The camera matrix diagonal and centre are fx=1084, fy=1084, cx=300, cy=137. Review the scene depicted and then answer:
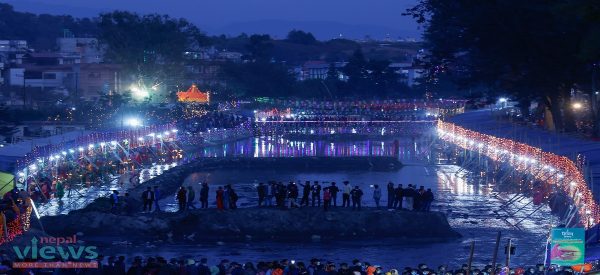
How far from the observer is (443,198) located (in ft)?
120

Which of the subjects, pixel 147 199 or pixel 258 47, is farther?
pixel 258 47

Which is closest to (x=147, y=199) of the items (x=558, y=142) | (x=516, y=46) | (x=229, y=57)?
(x=558, y=142)

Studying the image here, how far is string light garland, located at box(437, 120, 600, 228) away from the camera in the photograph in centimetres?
2380

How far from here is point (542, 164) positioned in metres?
32.2

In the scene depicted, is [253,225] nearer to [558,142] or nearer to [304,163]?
[558,142]

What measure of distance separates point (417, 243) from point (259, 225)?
13.5ft

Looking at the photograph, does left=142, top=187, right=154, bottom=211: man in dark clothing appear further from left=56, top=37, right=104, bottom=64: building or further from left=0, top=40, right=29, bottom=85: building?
left=56, top=37, right=104, bottom=64: building

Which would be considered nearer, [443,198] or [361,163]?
[443,198]

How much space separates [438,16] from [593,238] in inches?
1128

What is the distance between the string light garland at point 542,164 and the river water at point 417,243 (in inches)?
42.3

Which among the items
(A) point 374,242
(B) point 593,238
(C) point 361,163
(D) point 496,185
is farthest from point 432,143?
(B) point 593,238

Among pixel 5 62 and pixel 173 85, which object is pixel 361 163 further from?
pixel 5 62

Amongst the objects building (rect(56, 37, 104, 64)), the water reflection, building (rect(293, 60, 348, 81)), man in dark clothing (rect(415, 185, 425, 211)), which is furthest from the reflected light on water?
building (rect(293, 60, 348, 81))

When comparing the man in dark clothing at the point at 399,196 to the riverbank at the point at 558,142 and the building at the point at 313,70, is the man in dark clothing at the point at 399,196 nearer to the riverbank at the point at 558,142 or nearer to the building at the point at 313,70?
the riverbank at the point at 558,142
